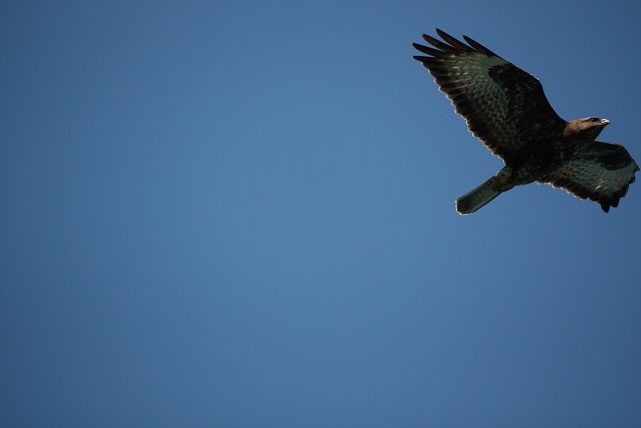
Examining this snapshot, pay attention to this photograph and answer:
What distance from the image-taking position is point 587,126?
7.70m

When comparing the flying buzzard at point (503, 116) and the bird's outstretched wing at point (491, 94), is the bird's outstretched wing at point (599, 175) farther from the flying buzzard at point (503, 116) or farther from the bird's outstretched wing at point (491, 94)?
the bird's outstretched wing at point (491, 94)

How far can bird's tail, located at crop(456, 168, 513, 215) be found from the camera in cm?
827

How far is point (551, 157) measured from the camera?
27.1 ft

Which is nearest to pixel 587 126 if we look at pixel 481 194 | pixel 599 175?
pixel 481 194

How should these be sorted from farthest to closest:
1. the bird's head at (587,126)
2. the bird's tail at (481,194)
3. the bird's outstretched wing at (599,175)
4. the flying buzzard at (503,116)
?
the bird's outstretched wing at (599,175) → the bird's tail at (481,194) → the flying buzzard at (503,116) → the bird's head at (587,126)

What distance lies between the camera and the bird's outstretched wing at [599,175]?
922cm

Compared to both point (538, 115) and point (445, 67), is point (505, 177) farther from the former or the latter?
point (445, 67)

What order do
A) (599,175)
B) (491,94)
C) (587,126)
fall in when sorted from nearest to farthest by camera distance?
(587,126), (491,94), (599,175)

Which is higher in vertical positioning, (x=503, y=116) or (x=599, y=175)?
(x=503, y=116)

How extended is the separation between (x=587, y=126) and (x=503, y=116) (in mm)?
1192

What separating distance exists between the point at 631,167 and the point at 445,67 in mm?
3907

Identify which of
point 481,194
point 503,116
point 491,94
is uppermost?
point 491,94

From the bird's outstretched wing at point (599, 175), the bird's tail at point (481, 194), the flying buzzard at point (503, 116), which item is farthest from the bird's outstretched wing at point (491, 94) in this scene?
the bird's outstretched wing at point (599, 175)

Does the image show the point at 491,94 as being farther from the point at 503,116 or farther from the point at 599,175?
the point at 599,175
